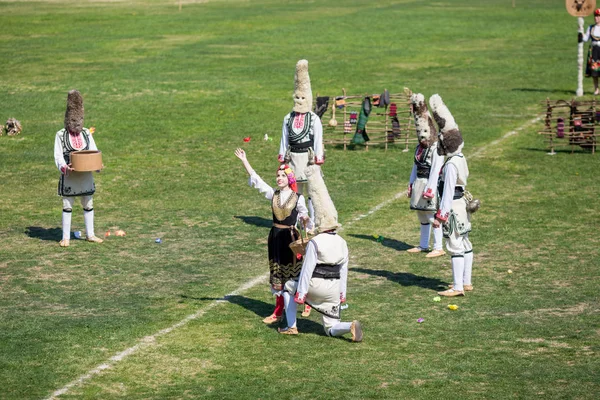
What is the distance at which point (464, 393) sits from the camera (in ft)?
36.7

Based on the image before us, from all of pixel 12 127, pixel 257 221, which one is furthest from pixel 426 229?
pixel 12 127

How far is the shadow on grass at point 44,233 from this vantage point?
18219 mm

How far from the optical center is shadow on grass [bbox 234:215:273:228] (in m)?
19.0

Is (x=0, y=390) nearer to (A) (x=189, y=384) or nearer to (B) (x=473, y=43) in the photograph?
(A) (x=189, y=384)

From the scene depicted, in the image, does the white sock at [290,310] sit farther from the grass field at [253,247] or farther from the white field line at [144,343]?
the white field line at [144,343]

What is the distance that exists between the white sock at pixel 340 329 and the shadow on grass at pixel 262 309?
13.2 inches

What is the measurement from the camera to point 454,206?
14953 millimetres

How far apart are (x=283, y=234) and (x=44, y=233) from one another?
667cm

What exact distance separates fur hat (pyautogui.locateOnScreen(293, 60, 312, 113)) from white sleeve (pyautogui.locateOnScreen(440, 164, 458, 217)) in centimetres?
378

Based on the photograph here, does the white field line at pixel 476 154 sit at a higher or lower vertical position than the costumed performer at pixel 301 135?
lower

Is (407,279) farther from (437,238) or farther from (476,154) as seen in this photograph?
(476,154)

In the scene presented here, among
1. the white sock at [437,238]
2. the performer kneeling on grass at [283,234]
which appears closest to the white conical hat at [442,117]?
the white sock at [437,238]

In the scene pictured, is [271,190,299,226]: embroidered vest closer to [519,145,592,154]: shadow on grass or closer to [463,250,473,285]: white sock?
[463,250,473,285]: white sock

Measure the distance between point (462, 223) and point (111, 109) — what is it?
58.3 feet
